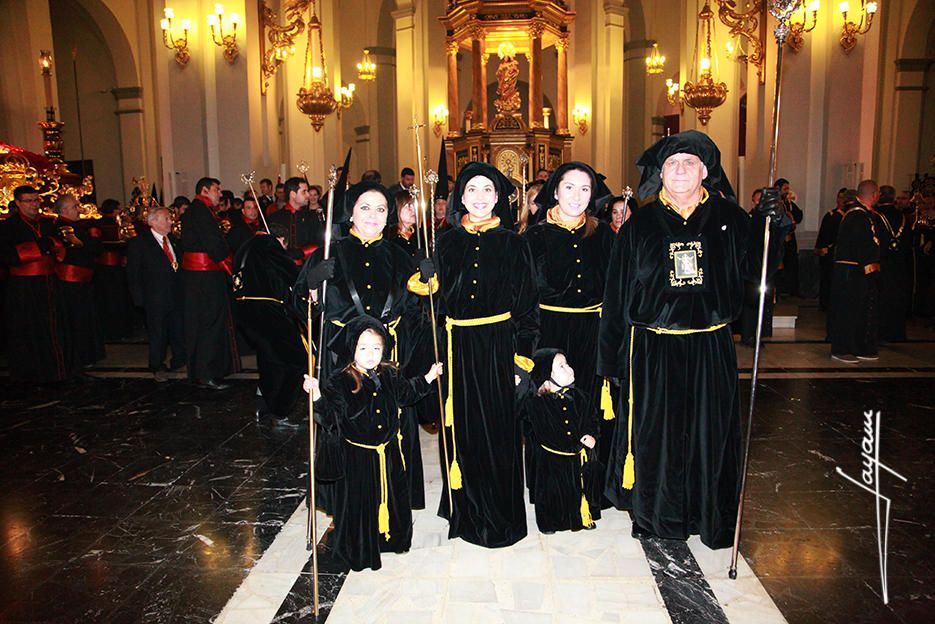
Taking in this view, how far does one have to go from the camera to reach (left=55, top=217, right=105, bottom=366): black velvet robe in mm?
8273

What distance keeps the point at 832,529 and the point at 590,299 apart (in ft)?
6.39

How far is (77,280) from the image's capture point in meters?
8.50

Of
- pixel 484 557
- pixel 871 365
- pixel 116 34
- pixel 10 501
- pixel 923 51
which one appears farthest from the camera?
pixel 116 34

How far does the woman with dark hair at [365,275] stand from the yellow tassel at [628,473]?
1194mm

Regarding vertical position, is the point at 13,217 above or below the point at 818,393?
above

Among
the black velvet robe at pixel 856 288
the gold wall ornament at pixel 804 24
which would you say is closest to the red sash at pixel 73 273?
the black velvet robe at pixel 856 288

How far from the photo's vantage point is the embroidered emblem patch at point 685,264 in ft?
12.4

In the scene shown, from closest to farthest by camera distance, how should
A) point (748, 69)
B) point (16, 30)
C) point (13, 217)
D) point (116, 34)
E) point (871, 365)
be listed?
point (13, 217), point (871, 365), point (16, 30), point (748, 69), point (116, 34)

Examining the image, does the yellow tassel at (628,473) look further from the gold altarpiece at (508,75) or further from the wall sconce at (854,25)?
the gold altarpiece at (508,75)

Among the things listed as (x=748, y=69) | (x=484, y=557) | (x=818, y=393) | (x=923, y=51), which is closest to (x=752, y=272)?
(x=484, y=557)

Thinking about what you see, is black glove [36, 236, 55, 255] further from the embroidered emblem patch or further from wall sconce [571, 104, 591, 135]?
wall sconce [571, 104, 591, 135]

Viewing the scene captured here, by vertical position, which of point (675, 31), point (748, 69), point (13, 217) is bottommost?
point (13, 217)

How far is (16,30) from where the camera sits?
→ 12508mm

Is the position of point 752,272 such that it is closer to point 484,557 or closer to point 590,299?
point 590,299
